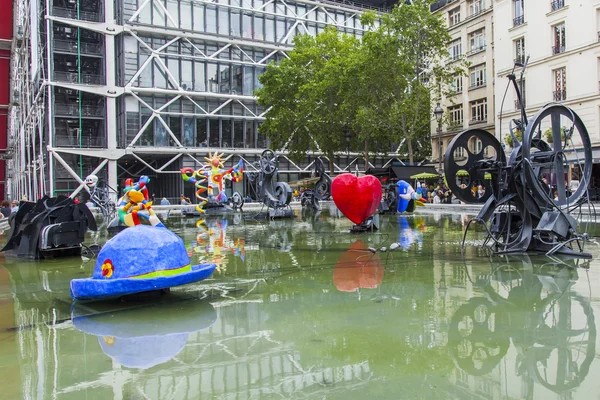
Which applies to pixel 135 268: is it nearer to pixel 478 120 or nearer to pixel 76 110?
pixel 478 120

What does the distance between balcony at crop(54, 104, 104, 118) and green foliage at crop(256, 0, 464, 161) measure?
47.3 feet

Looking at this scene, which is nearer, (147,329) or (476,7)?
(147,329)

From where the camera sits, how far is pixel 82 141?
43875 millimetres

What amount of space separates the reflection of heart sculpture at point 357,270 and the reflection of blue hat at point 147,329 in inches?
86.3

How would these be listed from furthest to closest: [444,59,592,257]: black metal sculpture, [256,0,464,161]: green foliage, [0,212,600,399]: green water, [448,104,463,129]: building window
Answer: [448,104,463,129]: building window → [256,0,464,161]: green foliage → [444,59,592,257]: black metal sculpture → [0,212,600,399]: green water

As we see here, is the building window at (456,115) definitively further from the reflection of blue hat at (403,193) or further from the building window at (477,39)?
the reflection of blue hat at (403,193)

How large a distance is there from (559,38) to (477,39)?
1268 cm

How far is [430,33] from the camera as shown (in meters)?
32.0

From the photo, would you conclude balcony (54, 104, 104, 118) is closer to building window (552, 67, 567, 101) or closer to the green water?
building window (552, 67, 567, 101)

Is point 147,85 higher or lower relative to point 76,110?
higher

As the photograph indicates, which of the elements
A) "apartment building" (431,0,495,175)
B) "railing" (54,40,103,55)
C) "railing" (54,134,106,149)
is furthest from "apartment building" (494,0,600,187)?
"railing" (54,40,103,55)

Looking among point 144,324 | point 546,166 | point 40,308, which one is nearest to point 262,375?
point 144,324

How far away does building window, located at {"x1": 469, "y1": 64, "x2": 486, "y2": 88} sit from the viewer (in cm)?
4350

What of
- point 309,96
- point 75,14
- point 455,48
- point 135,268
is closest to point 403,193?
point 135,268
